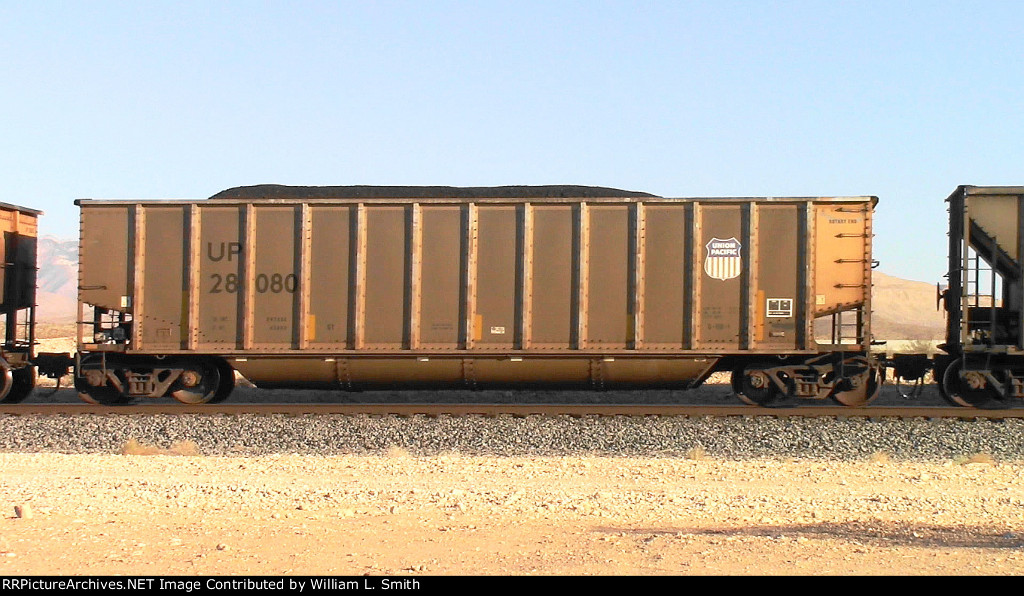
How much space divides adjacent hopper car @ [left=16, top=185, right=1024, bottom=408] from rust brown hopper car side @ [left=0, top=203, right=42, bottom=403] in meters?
1.43

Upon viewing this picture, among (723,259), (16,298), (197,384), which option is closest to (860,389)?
(723,259)

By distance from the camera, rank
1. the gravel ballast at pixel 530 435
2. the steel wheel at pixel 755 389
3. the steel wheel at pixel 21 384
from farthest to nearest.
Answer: the steel wheel at pixel 21 384, the steel wheel at pixel 755 389, the gravel ballast at pixel 530 435

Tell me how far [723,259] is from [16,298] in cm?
1232

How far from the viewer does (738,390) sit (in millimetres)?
14539

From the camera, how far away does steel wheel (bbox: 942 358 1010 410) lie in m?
14.4

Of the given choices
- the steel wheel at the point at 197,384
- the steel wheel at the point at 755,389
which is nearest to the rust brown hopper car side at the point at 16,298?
the steel wheel at the point at 197,384

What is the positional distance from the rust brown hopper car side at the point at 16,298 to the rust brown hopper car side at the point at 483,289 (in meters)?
1.46

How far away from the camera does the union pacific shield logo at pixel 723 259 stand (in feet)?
46.2

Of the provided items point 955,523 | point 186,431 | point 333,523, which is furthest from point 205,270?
point 955,523

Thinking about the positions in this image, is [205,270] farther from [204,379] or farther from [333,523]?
[333,523]

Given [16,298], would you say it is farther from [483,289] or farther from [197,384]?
[483,289]

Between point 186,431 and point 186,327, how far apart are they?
2412 mm

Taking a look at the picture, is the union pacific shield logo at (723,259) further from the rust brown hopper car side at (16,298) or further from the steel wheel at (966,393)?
the rust brown hopper car side at (16,298)

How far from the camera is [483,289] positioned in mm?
14211
